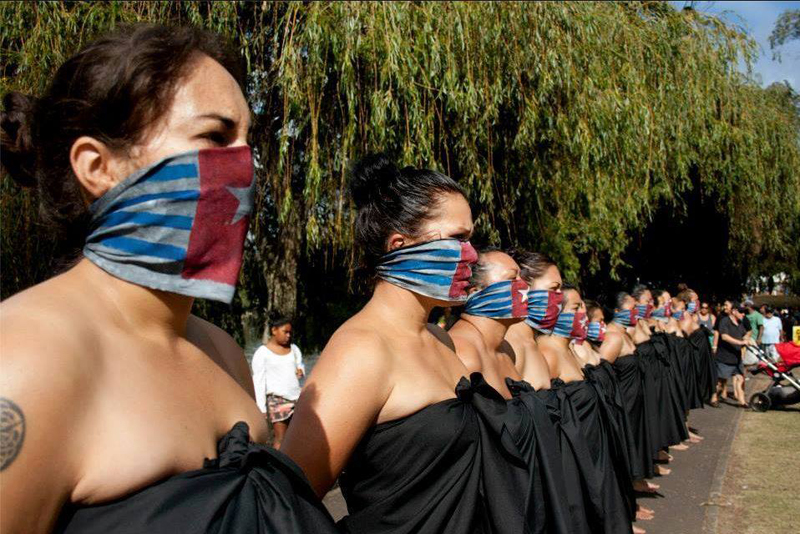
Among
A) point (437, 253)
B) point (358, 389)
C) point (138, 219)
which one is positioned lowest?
point (358, 389)

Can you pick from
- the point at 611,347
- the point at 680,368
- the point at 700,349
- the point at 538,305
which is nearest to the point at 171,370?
the point at 538,305

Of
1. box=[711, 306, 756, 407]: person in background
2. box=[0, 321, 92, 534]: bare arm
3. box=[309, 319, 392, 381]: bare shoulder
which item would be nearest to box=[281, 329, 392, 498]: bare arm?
box=[309, 319, 392, 381]: bare shoulder

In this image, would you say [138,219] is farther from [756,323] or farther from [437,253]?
[756,323]

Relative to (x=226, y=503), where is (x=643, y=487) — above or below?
below

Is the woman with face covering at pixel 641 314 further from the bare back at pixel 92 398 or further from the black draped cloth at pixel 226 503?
the bare back at pixel 92 398

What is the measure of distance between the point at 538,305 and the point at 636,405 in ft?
11.0

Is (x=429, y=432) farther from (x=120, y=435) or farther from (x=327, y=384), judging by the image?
(x=120, y=435)

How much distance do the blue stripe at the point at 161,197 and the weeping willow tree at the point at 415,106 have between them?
3.86 metres

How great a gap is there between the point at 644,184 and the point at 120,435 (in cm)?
905

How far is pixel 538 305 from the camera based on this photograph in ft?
16.3

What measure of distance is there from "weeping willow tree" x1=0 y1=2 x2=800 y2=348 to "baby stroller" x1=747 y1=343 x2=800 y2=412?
5.51 m

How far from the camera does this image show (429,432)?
8.04ft

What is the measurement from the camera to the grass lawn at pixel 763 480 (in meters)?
6.54

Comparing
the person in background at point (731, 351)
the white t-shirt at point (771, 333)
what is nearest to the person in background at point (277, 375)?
the person in background at point (731, 351)
